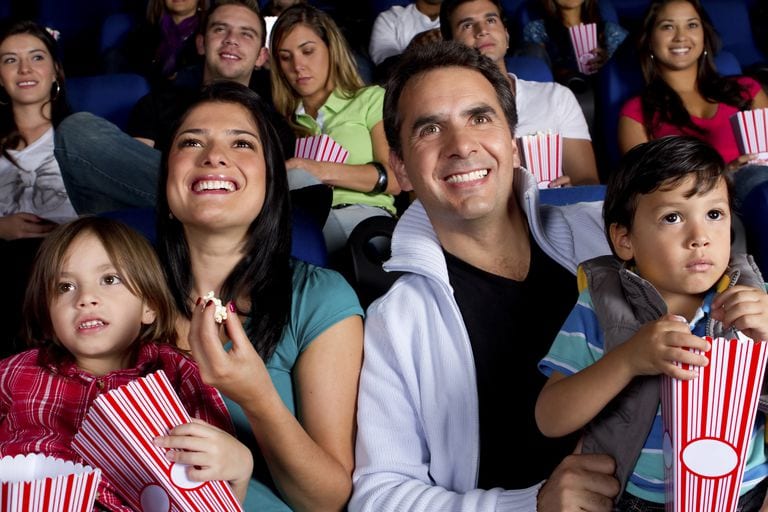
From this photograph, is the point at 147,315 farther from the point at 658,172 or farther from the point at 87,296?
the point at 658,172

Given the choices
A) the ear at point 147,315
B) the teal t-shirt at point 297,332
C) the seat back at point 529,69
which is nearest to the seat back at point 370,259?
the teal t-shirt at point 297,332

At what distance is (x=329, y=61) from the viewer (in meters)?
3.08

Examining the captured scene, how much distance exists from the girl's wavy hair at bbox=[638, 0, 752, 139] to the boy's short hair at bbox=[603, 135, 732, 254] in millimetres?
1791

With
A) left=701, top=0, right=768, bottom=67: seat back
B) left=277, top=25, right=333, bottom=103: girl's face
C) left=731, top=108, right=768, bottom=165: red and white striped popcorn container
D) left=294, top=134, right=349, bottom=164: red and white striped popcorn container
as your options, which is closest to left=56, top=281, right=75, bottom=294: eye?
left=294, top=134, right=349, bottom=164: red and white striped popcorn container

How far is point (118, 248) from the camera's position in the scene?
1.56 metres

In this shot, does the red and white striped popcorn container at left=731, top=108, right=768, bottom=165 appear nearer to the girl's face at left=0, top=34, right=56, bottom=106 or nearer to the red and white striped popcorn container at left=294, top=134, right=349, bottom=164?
the red and white striped popcorn container at left=294, top=134, right=349, bottom=164

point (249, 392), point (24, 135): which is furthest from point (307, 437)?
point (24, 135)

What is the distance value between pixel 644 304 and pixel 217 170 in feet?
2.43

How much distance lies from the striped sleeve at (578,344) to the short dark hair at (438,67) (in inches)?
20.0

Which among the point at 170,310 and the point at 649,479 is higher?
the point at 170,310

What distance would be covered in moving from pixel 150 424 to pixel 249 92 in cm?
77

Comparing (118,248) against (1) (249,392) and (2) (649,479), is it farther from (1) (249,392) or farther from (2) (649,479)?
(2) (649,479)

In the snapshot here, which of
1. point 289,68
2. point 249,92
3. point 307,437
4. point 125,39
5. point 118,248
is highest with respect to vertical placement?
point 125,39

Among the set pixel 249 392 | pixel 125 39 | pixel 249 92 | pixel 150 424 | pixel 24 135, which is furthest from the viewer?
pixel 125 39
